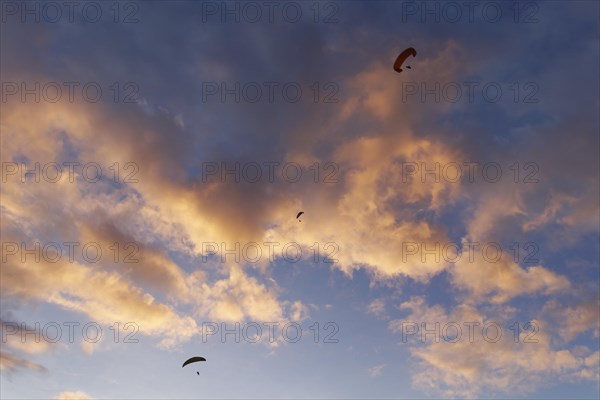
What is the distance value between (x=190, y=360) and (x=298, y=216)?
2183 centimetres

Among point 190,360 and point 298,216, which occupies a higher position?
point 298,216

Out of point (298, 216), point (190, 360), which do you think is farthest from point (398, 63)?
point (190, 360)

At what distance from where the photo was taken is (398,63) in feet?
160

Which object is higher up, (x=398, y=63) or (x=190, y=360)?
(x=398, y=63)

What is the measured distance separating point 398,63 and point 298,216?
64.7ft

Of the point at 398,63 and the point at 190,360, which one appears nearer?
the point at 398,63

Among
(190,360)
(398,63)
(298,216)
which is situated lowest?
(190,360)

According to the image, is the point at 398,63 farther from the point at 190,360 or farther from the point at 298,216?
the point at 190,360

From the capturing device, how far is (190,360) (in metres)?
57.7

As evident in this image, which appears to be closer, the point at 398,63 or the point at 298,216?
the point at 398,63

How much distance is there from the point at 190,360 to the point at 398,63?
4131 centimetres
